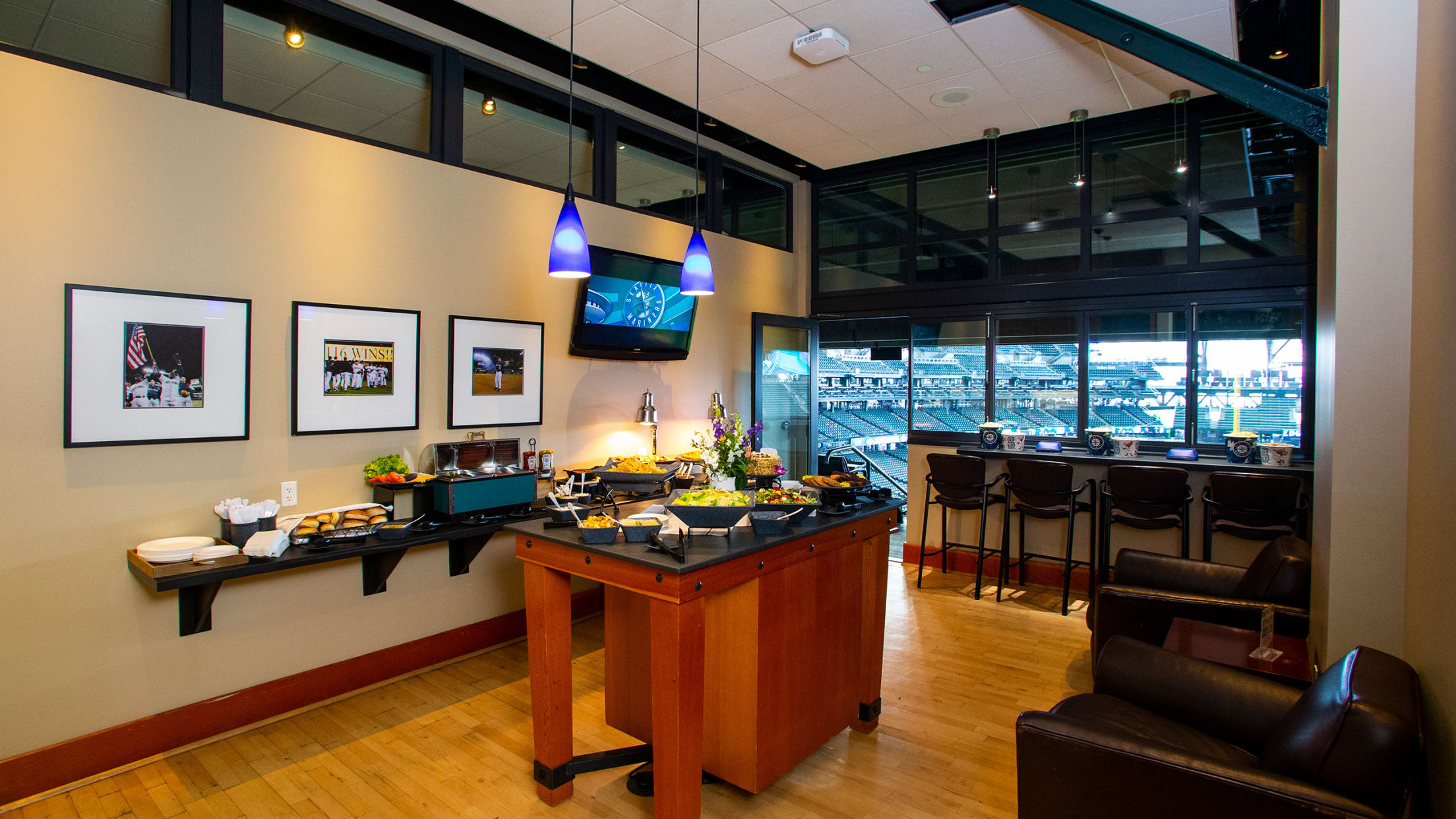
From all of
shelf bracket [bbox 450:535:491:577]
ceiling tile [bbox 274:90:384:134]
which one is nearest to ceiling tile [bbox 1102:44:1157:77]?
ceiling tile [bbox 274:90:384:134]

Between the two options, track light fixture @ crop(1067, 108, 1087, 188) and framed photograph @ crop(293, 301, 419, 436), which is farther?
track light fixture @ crop(1067, 108, 1087, 188)

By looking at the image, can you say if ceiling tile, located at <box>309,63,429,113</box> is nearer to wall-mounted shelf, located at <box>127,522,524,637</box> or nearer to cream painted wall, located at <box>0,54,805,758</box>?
cream painted wall, located at <box>0,54,805,758</box>

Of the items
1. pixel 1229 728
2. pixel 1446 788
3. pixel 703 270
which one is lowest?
pixel 1229 728

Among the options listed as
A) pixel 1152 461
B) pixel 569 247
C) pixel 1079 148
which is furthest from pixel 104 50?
pixel 1152 461

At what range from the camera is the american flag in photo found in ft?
9.57

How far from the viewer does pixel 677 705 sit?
7.55ft

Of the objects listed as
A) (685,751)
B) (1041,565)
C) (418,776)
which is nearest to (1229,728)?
(685,751)

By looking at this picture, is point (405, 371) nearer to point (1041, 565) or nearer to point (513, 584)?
point (513, 584)

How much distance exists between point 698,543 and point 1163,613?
2.15m

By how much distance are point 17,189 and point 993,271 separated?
5861mm

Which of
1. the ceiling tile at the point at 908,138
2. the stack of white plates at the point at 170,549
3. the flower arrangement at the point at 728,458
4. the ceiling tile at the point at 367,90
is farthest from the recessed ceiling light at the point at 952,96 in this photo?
the stack of white plates at the point at 170,549

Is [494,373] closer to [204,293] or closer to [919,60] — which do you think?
[204,293]

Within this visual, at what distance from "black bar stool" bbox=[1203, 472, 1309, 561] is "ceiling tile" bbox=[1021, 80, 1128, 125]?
2.65 metres

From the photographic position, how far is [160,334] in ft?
9.83
